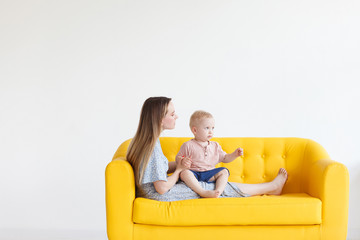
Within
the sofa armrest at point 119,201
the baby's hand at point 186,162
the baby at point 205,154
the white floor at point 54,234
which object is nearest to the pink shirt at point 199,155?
the baby at point 205,154

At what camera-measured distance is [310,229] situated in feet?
9.71

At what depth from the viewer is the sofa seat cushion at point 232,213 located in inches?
115

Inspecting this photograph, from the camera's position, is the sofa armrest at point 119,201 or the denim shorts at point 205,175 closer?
the sofa armrest at point 119,201

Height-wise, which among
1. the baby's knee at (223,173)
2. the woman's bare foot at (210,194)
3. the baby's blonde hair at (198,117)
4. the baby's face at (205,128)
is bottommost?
the woman's bare foot at (210,194)

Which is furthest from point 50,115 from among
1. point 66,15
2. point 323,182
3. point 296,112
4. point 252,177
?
point 323,182

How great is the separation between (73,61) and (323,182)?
237 cm

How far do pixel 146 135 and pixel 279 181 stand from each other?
3.29 feet

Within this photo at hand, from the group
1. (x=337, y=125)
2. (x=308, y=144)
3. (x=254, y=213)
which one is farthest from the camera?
(x=337, y=125)

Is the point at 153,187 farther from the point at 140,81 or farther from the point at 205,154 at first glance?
the point at 140,81

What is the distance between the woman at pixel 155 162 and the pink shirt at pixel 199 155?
0.17 m

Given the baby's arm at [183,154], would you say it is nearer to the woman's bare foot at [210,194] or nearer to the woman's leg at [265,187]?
the woman's bare foot at [210,194]

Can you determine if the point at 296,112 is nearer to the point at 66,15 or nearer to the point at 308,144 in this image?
the point at 308,144

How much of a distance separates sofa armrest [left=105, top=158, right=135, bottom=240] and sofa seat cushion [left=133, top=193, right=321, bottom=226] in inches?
3.2

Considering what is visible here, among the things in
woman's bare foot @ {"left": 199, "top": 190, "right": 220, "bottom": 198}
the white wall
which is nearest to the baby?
woman's bare foot @ {"left": 199, "top": 190, "right": 220, "bottom": 198}
